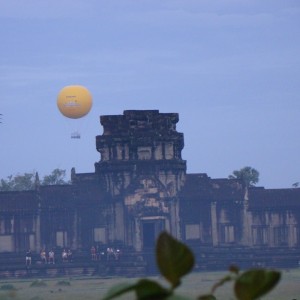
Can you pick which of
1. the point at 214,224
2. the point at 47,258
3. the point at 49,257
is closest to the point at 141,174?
the point at 214,224

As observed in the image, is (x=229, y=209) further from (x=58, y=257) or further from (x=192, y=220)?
(x=58, y=257)

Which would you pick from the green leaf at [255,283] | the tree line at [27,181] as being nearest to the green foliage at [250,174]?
the tree line at [27,181]

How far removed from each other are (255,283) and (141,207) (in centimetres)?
5797

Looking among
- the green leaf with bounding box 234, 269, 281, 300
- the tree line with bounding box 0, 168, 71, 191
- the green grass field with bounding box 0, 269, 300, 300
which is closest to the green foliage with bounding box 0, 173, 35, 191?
the tree line with bounding box 0, 168, 71, 191

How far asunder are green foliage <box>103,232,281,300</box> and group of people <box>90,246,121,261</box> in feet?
184

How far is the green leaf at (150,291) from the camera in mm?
2099

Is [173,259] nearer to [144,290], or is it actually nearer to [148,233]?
[144,290]

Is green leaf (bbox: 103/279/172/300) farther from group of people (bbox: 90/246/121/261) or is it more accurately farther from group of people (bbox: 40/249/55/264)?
group of people (bbox: 40/249/55/264)

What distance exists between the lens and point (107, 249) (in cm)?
5972

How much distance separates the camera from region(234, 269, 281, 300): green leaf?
84.7 inches

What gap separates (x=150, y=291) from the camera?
2119 millimetres

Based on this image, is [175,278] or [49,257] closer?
[175,278]

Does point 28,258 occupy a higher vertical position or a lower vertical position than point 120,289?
higher

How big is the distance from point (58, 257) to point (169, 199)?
6.74 metres
